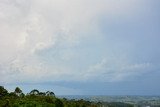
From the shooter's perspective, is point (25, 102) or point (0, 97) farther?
point (0, 97)

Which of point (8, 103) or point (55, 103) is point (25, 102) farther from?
point (55, 103)

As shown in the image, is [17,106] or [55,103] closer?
[17,106]

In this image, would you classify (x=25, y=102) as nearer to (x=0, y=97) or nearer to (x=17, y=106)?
(x=17, y=106)

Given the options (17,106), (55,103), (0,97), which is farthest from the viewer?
(0,97)

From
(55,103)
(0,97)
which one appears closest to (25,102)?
(55,103)

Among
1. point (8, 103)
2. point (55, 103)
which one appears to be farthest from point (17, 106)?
point (55, 103)

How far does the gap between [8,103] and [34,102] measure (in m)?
12.9

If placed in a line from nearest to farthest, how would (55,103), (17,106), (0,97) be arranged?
(17,106)
(55,103)
(0,97)

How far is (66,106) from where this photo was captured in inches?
7347

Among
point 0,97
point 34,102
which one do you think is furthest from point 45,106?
point 0,97

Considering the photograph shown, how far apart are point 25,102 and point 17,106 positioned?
6.85m

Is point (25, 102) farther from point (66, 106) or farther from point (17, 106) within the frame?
point (66, 106)

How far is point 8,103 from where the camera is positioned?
16550 cm

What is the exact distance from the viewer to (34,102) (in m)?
172
